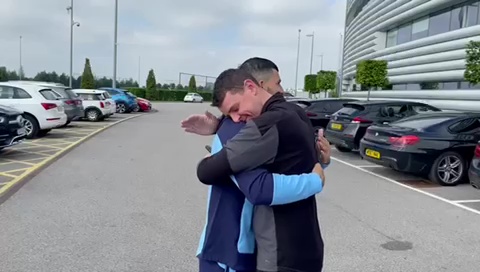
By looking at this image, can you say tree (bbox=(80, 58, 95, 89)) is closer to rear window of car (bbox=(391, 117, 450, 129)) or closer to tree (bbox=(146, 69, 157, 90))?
tree (bbox=(146, 69, 157, 90))

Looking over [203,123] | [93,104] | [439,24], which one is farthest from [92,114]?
[439,24]

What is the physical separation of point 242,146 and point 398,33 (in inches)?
1188

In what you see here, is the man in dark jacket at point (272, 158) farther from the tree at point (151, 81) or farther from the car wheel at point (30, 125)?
the tree at point (151, 81)

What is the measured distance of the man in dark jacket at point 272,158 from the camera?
1.72m

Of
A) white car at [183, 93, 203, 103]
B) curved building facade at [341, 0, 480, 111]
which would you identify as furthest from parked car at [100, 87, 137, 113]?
white car at [183, 93, 203, 103]

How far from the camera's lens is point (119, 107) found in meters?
26.2

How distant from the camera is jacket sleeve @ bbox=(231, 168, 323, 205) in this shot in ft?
5.58

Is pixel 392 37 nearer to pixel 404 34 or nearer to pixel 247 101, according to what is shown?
pixel 404 34

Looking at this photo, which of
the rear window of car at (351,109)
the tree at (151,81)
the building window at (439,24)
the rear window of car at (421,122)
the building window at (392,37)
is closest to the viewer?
the rear window of car at (421,122)

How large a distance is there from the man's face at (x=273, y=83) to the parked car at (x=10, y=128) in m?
8.01

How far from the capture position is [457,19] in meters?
20.7

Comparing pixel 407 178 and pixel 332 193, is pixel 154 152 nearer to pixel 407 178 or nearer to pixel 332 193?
pixel 332 193

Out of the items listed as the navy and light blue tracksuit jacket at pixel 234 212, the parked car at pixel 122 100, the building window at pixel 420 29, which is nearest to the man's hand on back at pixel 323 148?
the navy and light blue tracksuit jacket at pixel 234 212

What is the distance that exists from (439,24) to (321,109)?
519 inches
